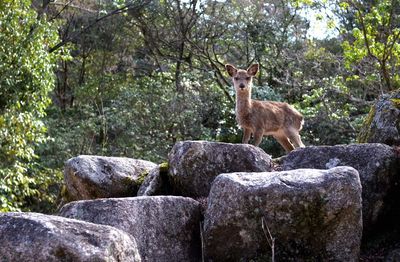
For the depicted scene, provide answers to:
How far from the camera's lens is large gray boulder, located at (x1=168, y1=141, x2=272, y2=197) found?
9.82 metres

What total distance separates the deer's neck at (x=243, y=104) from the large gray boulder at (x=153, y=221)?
6.46 meters

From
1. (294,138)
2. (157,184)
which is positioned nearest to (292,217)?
(157,184)

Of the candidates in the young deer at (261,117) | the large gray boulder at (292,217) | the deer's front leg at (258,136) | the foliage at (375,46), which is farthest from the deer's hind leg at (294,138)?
Answer: the large gray boulder at (292,217)

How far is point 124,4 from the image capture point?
1195 inches

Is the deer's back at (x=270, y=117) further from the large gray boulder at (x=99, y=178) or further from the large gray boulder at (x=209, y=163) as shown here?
the large gray boulder at (x=209, y=163)

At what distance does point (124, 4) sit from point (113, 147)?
23.6 ft

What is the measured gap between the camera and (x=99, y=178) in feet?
35.8

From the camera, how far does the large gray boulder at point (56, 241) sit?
5.64 meters

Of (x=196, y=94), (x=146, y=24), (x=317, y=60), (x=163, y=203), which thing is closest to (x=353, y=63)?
(x=317, y=60)

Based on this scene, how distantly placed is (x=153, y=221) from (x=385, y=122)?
3992 millimetres

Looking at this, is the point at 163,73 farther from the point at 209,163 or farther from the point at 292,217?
the point at 292,217

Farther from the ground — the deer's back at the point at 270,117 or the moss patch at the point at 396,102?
the moss patch at the point at 396,102

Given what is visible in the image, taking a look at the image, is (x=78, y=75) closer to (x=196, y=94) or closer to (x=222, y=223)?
(x=196, y=94)

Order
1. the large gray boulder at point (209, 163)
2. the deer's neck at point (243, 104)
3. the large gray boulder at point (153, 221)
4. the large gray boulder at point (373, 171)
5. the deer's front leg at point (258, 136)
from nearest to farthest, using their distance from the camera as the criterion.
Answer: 1. the large gray boulder at point (153, 221)
2. the large gray boulder at point (373, 171)
3. the large gray boulder at point (209, 163)
4. the deer's front leg at point (258, 136)
5. the deer's neck at point (243, 104)
